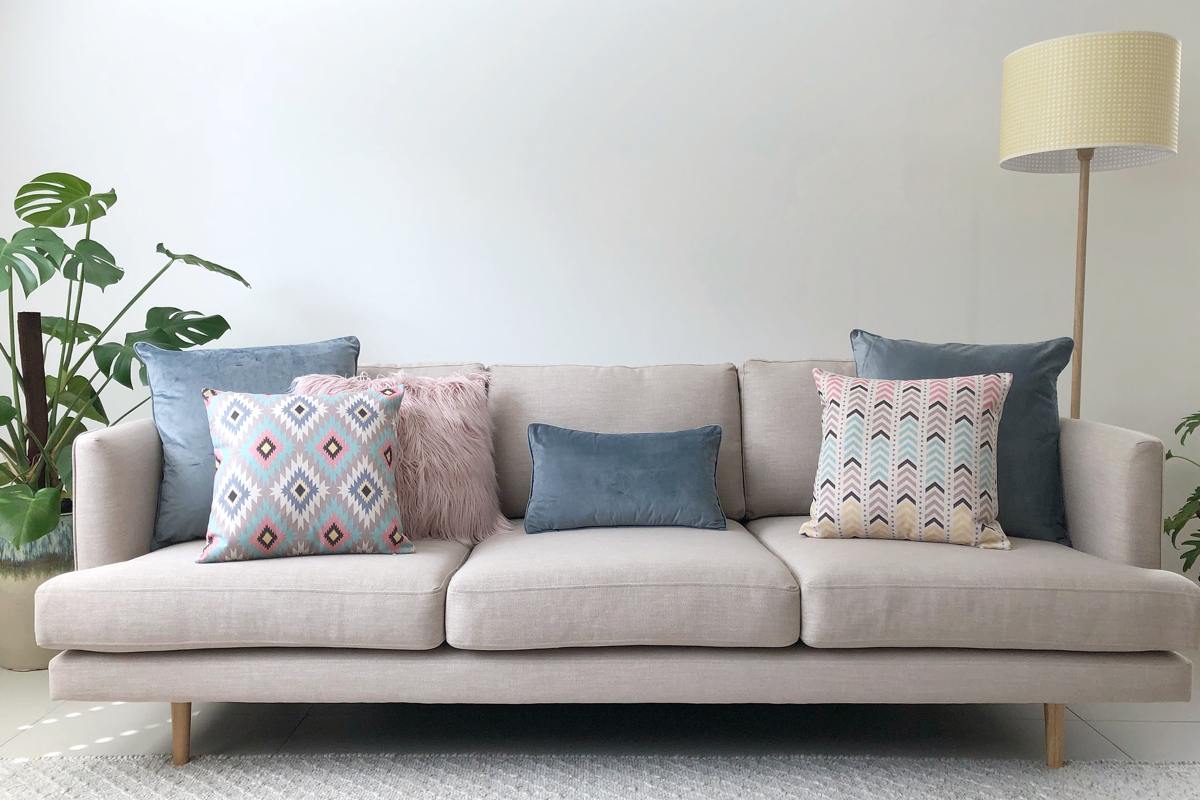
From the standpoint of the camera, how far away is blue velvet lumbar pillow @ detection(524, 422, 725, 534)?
2389 mm

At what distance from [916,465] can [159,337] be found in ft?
6.96

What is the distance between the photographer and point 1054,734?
2.05 meters

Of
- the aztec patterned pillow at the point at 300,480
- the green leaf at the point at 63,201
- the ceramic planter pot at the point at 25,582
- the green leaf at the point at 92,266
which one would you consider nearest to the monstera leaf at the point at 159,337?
the green leaf at the point at 92,266

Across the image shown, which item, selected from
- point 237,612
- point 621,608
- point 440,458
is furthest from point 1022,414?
point 237,612

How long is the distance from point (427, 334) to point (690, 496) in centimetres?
126

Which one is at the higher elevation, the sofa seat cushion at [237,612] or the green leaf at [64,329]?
the green leaf at [64,329]

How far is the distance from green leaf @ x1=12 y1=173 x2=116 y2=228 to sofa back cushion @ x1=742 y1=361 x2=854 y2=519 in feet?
6.22

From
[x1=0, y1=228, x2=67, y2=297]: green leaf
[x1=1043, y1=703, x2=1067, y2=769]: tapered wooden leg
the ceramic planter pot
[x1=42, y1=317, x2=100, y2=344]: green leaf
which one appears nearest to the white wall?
[x1=42, y1=317, x2=100, y2=344]: green leaf

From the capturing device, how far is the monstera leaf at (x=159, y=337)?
107 inches

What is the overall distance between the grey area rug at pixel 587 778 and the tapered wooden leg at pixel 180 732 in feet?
0.09

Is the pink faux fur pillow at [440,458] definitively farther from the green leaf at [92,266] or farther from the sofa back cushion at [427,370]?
the green leaf at [92,266]

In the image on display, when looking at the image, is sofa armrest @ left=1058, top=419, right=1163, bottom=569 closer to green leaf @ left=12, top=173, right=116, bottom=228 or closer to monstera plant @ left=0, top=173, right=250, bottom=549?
monstera plant @ left=0, top=173, right=250, bottom=549

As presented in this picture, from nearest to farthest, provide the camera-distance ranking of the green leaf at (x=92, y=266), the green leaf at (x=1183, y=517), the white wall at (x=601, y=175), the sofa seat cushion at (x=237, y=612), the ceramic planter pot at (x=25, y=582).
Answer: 1. the sofa seat cushion at (x=237, y=612)
2. the green leaf at (x=92, y=266)
3. the ceramic planter pot at (x=25, y=582)
4. the green leaf at (x=1183, y=517)
5. the white wall at (x=601, y=175)

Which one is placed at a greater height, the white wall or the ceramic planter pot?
the white wall
